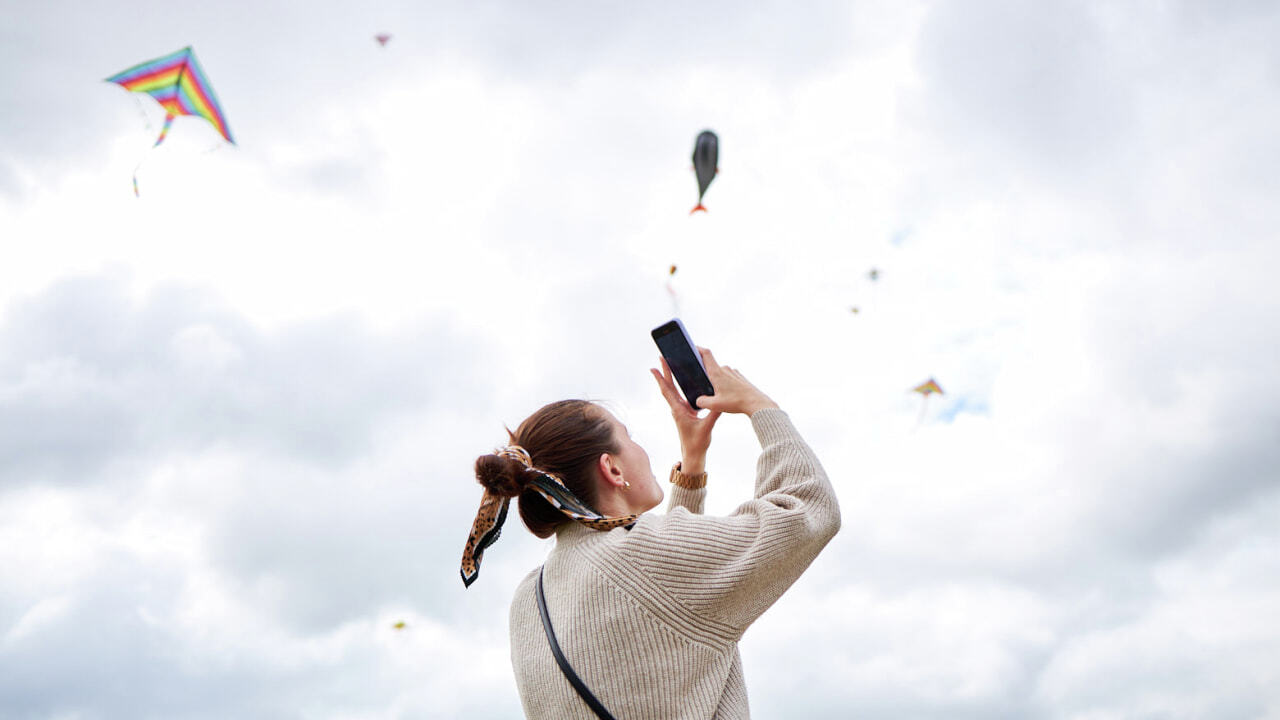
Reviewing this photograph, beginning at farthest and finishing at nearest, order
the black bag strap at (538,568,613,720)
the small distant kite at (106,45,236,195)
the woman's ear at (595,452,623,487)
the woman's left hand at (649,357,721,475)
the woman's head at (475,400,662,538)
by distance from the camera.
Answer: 1. the small distant kite at (106,45,236,195)
2. the woman's left hand at (649,357,721,475)
3. the woman's ear at (595,452,623,487)
4. the woman's head at (475,400,662,538)
5. the black bag strap at (538,568,613,720)

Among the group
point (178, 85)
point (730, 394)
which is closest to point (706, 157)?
point (178, 85)

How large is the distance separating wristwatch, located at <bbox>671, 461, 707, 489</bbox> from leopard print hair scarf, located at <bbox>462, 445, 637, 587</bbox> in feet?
2.96

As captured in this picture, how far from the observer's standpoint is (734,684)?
4453 mm

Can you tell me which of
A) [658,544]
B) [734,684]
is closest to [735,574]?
[658,544]

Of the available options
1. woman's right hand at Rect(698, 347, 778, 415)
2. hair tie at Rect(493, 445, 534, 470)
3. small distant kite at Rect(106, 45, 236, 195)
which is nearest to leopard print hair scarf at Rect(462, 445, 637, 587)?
hair tie at Rect(493, 445, 534, 470)

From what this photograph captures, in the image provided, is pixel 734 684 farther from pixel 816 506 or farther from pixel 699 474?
pixel 699 474

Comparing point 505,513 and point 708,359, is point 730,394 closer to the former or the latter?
point 708,359

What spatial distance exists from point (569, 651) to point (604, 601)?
287 millimetres

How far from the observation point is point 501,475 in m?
4.68

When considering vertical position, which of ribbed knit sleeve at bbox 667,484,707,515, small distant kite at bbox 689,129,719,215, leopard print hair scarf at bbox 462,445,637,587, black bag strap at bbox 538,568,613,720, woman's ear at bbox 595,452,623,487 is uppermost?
small distant kite at bbox 689,129,719,215

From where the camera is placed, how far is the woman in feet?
13.6

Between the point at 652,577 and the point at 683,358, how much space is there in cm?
154

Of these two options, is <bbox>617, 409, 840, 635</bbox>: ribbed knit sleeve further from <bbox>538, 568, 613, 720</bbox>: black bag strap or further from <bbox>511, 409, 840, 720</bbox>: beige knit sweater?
<bbox>538, 568, 613, 720</bbox>: black bag strap

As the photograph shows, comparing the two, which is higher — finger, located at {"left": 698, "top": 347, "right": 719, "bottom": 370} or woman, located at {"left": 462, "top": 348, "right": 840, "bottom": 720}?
finger, located at {"left": 698, "top": 347, "right": 719, "bottom": 370}
